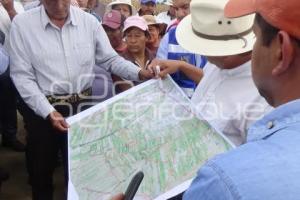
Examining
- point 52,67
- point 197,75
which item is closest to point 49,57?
point 52,67

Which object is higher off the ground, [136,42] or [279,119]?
[279,119]

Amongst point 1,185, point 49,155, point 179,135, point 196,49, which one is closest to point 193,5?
point 196,49

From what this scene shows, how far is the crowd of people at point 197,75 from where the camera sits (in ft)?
2.58

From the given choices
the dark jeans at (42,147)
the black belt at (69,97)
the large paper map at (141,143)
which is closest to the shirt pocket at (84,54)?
the black belt at (69,97)

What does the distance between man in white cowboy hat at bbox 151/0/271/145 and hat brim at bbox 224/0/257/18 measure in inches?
26.6

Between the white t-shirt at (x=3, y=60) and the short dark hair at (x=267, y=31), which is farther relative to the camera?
the white t-shirt at (x=3, y=60)

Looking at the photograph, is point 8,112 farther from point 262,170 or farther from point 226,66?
point 262,170

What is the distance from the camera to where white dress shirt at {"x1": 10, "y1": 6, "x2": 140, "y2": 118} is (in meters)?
3.05

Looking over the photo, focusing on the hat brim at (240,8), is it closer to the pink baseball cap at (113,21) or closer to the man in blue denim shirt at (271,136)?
the man in blue denim shirt at (271,136)

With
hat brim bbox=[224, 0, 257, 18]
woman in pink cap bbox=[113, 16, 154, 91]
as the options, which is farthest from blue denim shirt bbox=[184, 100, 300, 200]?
woman in pink cap bbox=[113, 16, 154, 91]

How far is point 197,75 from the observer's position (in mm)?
2693

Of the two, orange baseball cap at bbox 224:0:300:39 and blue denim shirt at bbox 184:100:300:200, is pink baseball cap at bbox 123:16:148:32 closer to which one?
orange baseball cap at bbox 224:0:300:39

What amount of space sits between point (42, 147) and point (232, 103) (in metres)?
1.73

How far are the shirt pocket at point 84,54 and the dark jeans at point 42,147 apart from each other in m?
0.32
